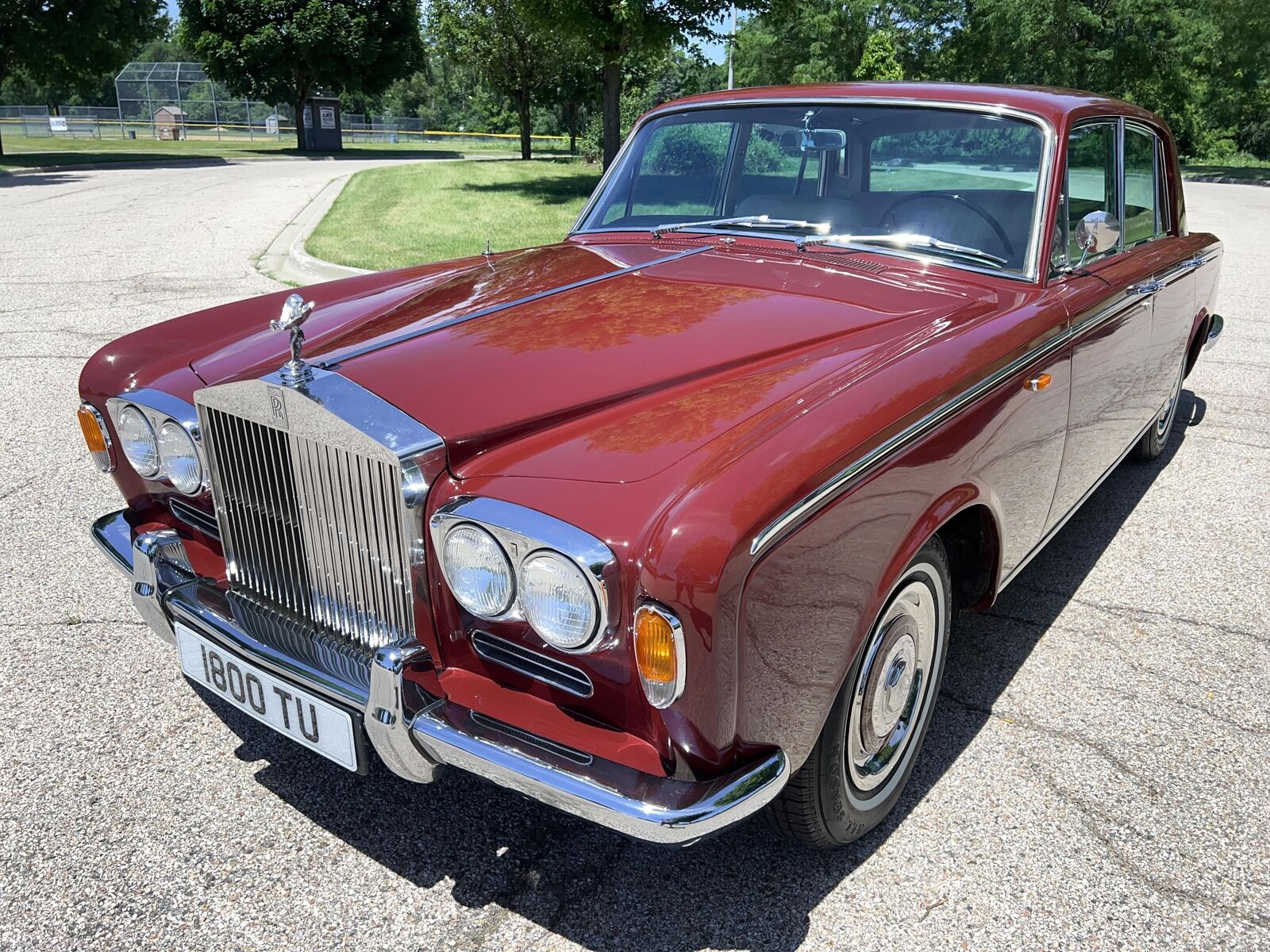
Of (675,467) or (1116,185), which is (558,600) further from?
(1116,185)

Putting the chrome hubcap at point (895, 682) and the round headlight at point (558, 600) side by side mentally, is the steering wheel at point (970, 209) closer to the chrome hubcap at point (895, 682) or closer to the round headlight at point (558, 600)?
the chrome hubcap at point (895, 682)

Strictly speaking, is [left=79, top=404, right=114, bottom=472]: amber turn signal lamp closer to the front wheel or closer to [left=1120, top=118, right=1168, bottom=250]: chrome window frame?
the front wheel

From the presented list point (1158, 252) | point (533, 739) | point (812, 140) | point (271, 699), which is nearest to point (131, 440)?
point (271, 699)

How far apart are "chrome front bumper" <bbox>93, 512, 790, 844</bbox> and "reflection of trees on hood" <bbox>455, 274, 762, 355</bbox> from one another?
0.81 metres

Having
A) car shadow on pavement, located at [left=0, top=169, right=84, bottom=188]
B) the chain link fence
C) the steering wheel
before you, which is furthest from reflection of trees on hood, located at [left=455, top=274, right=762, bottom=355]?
the chain link fence

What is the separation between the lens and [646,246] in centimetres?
337

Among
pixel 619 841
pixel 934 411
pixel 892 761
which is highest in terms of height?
pixel 934 411

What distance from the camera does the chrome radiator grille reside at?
6.47 feet

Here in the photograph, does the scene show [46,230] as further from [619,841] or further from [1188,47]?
[1188,47]

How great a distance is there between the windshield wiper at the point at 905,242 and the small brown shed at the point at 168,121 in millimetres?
44583

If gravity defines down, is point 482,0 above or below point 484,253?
above

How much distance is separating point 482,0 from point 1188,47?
22.1m

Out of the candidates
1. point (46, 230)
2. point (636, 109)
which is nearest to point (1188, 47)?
point (636, 109)

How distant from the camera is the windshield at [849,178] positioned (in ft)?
9.79
